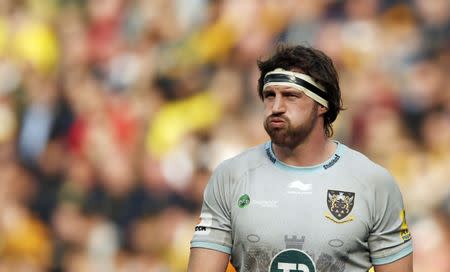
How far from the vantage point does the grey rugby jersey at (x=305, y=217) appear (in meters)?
4.64

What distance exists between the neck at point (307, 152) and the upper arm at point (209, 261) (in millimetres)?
518

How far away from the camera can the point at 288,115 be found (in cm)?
472

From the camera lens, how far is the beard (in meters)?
4.73

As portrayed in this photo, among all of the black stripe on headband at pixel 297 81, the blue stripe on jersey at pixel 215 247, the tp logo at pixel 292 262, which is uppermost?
the black stripe on headband at pixel 297 81

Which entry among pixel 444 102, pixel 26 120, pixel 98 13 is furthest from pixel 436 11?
pixel 26 120

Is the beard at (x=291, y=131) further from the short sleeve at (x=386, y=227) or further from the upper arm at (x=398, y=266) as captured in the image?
the upper arm at (x=398, y=266)

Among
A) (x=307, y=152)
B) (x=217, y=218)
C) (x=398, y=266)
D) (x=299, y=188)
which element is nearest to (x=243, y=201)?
(x=217, y=218)

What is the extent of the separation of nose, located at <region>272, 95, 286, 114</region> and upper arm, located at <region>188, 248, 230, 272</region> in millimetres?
680

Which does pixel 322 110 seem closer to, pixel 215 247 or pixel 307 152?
pixel 307 152

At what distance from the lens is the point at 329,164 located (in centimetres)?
483

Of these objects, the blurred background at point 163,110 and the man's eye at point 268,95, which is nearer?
the man's eye at point 268,95

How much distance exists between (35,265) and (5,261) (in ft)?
1.03

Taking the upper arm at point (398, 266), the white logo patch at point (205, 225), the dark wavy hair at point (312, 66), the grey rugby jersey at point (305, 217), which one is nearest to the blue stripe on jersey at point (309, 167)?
the grey rugby jersey at point (305, 217)

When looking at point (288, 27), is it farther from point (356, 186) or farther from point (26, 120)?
point (356, 186)
